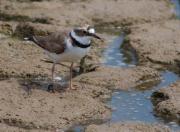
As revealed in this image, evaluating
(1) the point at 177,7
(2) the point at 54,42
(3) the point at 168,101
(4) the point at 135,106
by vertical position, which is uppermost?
(2) the point at 54,42

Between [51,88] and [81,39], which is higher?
[81,39]

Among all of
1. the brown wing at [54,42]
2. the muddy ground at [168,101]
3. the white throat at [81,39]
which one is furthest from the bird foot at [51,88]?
the muddy ground at [168,101]

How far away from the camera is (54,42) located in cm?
825

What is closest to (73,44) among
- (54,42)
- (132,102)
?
(54,42)

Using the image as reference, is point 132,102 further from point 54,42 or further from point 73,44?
point 54,42

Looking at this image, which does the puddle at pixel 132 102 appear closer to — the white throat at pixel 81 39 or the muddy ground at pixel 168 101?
the muddy ground at pixel 168 101

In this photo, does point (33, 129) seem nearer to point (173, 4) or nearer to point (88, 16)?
point (88, 16)

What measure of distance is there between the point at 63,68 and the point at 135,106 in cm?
131

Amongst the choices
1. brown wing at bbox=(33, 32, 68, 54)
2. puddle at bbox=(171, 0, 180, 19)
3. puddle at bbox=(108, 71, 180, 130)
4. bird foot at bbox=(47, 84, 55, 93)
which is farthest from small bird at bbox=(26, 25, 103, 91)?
puddle at bbox=(171, 0, 180, 19)

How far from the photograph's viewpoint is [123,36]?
35.2 ft

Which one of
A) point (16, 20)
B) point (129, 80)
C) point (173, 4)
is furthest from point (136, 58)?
point (173, 4)

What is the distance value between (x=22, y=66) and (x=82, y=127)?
1.85 meters

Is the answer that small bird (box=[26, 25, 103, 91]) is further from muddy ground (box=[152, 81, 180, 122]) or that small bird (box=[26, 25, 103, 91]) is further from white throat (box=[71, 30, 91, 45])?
muddy ground (box=[152, 81, 180, 122])

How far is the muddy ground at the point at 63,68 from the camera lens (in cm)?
741
